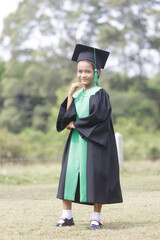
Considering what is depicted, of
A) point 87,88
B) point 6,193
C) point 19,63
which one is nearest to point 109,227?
point 87,88

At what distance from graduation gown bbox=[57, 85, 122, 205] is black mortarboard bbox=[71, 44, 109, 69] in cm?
39

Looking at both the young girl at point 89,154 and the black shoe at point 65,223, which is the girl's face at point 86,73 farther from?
the black shoe at point 65,223

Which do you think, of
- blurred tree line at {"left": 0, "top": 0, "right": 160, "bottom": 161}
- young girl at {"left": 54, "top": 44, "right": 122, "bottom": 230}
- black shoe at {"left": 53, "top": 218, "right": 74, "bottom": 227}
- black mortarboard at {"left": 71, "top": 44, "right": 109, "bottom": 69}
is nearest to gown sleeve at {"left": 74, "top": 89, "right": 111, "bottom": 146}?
young girl at {"left": 54, "top": 44, "right": 122, "bottom": 230}

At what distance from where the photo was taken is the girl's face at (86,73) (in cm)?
511

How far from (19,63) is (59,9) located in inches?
238

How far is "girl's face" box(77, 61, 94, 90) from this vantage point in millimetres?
5105

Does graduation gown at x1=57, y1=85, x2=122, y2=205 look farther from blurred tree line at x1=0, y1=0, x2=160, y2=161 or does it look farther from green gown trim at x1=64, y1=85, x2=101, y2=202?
blurred tree line at x1=0, y1=0, x2=160, y2=161

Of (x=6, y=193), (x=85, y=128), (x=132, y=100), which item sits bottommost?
(x=6, y=193)

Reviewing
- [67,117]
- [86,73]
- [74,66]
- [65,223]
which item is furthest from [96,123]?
[74,66]

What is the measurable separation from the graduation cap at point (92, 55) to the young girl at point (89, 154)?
43 mm

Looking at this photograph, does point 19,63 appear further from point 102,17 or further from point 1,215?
point 1,215

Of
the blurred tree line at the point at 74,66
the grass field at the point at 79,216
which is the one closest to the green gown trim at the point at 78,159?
the grass field at the point at 79,216

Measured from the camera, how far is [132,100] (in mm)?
36031

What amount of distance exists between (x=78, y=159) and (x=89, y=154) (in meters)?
0.16
